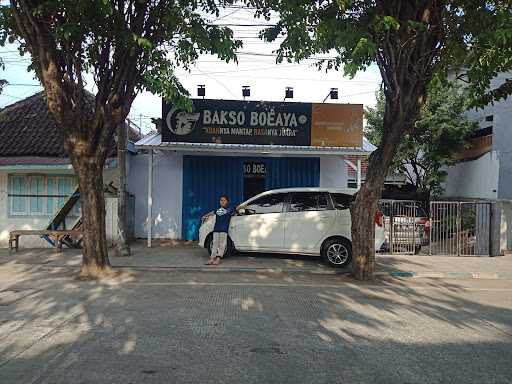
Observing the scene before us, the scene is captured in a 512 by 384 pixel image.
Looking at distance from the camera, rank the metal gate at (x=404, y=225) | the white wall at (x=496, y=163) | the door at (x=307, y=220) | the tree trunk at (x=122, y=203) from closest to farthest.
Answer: the door at (x=307, y=220) → the tree trunk at (x=122, y=203) → the metal gate at (x=404, y=225) → the white wall at (x=496, y=163)

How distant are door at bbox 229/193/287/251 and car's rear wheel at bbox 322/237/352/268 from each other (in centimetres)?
118

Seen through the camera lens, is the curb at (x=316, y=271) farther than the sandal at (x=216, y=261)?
No

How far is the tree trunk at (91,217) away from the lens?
976cm

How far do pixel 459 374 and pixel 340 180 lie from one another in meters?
11.5

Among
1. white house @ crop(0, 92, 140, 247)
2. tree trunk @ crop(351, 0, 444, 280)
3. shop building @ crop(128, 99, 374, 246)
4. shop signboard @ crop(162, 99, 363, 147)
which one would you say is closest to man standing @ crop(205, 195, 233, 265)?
shop building @ crop(128, 99, 374, 246)

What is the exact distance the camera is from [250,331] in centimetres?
612

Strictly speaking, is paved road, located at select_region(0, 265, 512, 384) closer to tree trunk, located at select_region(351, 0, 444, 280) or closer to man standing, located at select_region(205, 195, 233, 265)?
tree trunk, located at select_region(351, 0, 444, 280)

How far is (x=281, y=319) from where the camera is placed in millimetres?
6754

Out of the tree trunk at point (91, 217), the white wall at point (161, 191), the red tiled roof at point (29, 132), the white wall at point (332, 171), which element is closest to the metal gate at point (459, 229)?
the white wall at point (332, 171)

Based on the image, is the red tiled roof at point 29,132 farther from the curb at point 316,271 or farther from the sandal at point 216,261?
the sandal at point 216,261

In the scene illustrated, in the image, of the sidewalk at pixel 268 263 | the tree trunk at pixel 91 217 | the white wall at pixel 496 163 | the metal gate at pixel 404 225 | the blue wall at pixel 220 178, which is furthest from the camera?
the white wall at pixel 496 163

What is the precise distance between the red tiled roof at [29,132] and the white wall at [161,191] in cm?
161

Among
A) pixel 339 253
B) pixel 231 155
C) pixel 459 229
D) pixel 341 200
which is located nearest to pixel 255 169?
pixel 231 155

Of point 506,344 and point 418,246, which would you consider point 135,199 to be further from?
point 506,344
